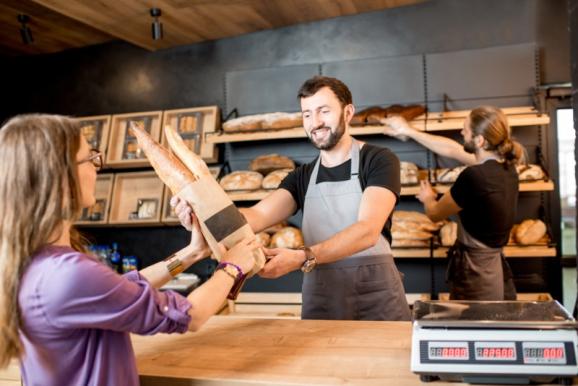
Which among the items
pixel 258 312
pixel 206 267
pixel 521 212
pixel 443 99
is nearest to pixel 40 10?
pixel 206 267

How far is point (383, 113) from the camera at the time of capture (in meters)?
3.37

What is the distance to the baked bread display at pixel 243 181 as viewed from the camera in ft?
11.7

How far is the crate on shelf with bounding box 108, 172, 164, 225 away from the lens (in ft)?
13.2

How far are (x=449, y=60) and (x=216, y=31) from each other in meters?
1.59

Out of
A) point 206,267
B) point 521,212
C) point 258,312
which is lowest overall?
point 258,312

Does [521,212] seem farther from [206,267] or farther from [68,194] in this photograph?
[68,194]

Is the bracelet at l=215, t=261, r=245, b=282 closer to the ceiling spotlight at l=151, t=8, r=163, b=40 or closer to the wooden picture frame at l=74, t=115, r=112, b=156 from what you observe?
→ the ceiling spotlight at l=151, t=8, r=163, b=40

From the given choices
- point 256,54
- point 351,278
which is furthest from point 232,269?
point 256,54

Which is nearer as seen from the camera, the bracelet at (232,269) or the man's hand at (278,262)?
the bracelet at (232,269)

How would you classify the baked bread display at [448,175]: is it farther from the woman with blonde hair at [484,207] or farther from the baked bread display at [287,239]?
the baked bread display at [287,239]

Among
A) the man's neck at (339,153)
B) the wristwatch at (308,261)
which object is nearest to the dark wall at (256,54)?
the man's neck at (339,153)

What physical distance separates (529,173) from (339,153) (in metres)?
1.42

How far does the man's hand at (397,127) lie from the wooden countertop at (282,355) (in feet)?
5.72

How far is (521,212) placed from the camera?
3.40 m
